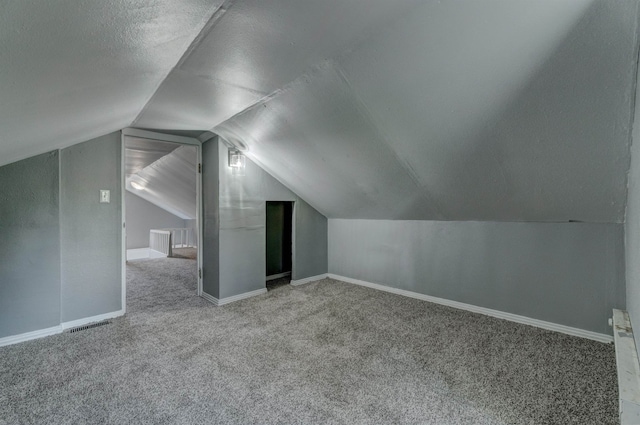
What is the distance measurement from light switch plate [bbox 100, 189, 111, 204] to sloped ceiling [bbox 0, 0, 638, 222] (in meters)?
0.80

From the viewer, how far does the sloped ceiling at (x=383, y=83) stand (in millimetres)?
1026

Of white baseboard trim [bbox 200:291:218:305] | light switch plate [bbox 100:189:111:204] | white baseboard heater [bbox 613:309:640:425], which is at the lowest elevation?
white baseboard trim [bbox 200:291:218:305]

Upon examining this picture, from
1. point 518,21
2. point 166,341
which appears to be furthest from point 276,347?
point 518,21

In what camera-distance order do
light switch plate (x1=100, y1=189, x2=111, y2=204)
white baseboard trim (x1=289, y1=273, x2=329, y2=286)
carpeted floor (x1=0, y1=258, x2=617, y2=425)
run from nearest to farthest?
carpeted floor (x1=0, y1=258, x2=617, y2=425) → light switch plate (x1=100, y1=189, x2=111, y2=204) → white baseboard trim (x1=289, y1=273, x2=329, y2=286)

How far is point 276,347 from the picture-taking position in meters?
2.28

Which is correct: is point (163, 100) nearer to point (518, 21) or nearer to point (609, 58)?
point (518, 21)

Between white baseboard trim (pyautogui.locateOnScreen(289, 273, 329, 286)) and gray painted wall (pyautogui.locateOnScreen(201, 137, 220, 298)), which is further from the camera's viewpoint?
white baseboard trim (pyautogui.locateOnScreen(289, 273, 329, 286))

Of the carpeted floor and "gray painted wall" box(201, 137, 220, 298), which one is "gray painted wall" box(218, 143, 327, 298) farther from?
the carpeted floor

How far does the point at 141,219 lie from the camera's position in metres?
7.83

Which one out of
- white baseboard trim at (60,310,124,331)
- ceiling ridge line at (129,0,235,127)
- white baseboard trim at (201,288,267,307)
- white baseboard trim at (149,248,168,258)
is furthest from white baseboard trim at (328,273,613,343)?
white baseboard trim at (149,248,168,258)

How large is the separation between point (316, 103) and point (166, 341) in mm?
2230

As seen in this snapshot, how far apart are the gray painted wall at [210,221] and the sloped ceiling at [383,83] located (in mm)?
798

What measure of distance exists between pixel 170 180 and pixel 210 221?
Answer: 2804 mm

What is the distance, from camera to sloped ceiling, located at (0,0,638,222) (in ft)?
3.37
